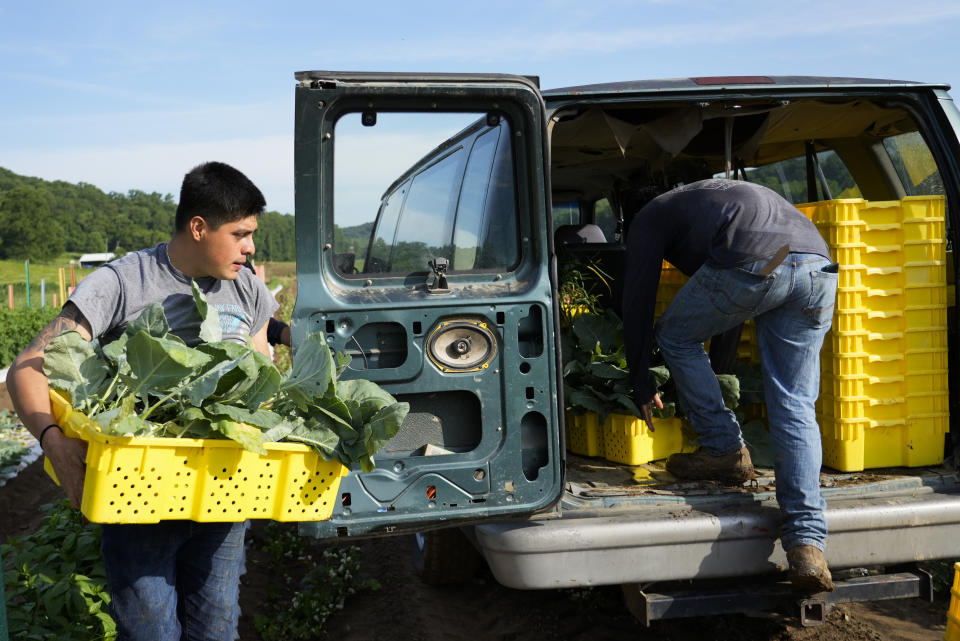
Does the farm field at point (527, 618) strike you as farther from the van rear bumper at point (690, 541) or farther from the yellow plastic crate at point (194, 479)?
the yellow plastic crate at point (194, 479)

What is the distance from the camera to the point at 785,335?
3.41 m

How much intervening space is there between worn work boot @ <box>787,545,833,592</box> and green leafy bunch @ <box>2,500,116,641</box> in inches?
98.5

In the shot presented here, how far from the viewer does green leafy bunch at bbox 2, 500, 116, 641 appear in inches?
133

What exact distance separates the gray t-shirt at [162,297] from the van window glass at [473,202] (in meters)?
0.75

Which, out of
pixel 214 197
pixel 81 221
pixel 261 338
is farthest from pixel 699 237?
pixel 81 221

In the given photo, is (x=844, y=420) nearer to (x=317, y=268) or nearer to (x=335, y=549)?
(x=317, y=268)

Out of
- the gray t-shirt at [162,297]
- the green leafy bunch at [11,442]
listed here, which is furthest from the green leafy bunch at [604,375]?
the green leafy bunch at [11,442]

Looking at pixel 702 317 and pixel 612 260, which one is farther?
pixel 612 260

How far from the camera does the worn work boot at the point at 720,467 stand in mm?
3641

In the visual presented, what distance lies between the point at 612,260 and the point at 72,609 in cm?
318

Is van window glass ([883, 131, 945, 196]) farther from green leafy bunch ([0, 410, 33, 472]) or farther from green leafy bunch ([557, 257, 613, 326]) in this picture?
green leafy bunch ([0, 410, 33, 472])

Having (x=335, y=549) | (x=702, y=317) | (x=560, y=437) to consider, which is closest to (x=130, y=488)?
(x=560, y=437)

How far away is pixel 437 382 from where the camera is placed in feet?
9.79

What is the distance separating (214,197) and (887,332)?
2833mm
